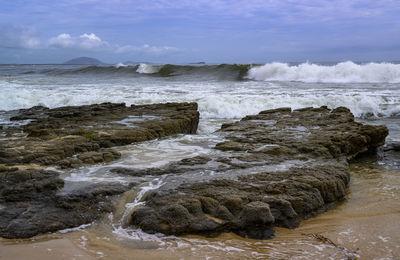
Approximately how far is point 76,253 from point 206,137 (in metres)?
4.27

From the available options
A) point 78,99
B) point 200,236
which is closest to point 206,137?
→ point 200,236

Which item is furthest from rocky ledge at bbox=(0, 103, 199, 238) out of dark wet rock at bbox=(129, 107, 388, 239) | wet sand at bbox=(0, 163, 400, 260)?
dark wet rock at bbox=(129, 107, 388, 239)

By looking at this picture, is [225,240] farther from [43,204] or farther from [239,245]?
[43,204]

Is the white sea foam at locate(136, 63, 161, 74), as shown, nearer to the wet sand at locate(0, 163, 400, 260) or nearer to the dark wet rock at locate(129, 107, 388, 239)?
the dark wet rock at locate(129, 107, 388, 239)

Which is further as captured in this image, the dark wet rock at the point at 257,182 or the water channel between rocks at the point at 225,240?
the dark wet rock at the point at 257,182

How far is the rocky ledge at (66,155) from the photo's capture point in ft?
12.6

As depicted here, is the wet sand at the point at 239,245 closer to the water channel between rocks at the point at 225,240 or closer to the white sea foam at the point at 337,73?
the water channel between rocks at the point at 225,240

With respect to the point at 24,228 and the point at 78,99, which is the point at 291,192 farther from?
the point at 78,99

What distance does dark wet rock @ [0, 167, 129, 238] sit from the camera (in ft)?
12.1

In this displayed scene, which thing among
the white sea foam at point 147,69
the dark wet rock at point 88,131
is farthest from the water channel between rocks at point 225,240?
the white sea foam at point 147,69

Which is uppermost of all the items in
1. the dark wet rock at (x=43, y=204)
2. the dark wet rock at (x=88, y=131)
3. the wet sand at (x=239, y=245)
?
the dark wet rock at (x=88, y=131)

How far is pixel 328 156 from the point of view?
5992 mm

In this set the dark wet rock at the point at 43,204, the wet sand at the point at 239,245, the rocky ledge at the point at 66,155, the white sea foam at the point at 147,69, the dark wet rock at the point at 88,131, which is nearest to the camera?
the wet sand at the point at 239,245

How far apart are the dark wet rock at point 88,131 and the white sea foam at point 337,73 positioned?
64.3ft
